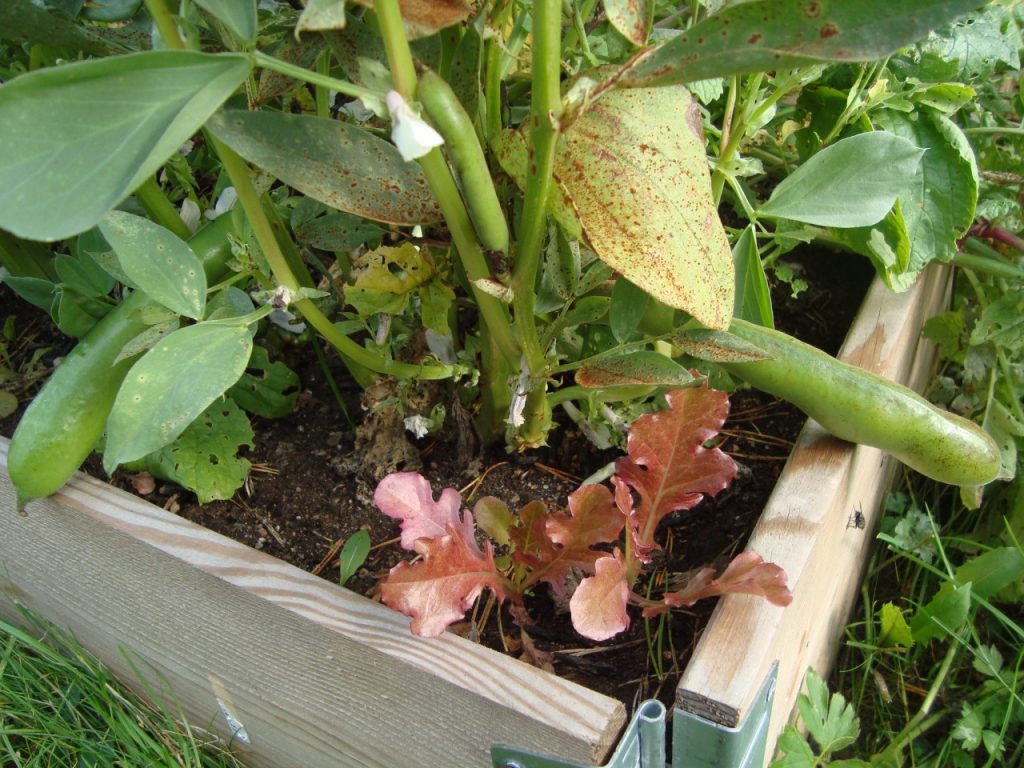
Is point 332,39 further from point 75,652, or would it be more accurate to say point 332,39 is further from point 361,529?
point 75,652

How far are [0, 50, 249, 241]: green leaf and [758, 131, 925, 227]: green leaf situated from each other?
1.42 feet

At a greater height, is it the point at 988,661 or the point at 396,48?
the point at 396,48

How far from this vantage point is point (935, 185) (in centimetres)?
84

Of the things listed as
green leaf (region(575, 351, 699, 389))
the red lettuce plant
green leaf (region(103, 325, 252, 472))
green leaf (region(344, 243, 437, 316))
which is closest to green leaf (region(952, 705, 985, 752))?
the red lettuce plant

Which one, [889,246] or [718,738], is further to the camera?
[889,246]

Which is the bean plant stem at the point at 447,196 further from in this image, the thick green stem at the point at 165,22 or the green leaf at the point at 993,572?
the green leaf at the point at 993,572

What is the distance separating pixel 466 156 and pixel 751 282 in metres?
0.33

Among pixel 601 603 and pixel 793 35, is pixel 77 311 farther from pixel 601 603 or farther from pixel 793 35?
pixel 793 35

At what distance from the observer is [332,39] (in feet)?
2.03

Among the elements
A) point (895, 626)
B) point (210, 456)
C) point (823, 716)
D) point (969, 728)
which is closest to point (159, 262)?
point (210, 456)

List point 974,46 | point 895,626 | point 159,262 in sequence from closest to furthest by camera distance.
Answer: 1. point 159,262
2. point 974,46
3. point 895,626

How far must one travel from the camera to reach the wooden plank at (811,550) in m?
0.65

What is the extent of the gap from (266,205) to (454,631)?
41 centimetres

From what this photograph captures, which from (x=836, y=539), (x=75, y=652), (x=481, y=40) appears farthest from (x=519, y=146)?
(x=75, y=652)
